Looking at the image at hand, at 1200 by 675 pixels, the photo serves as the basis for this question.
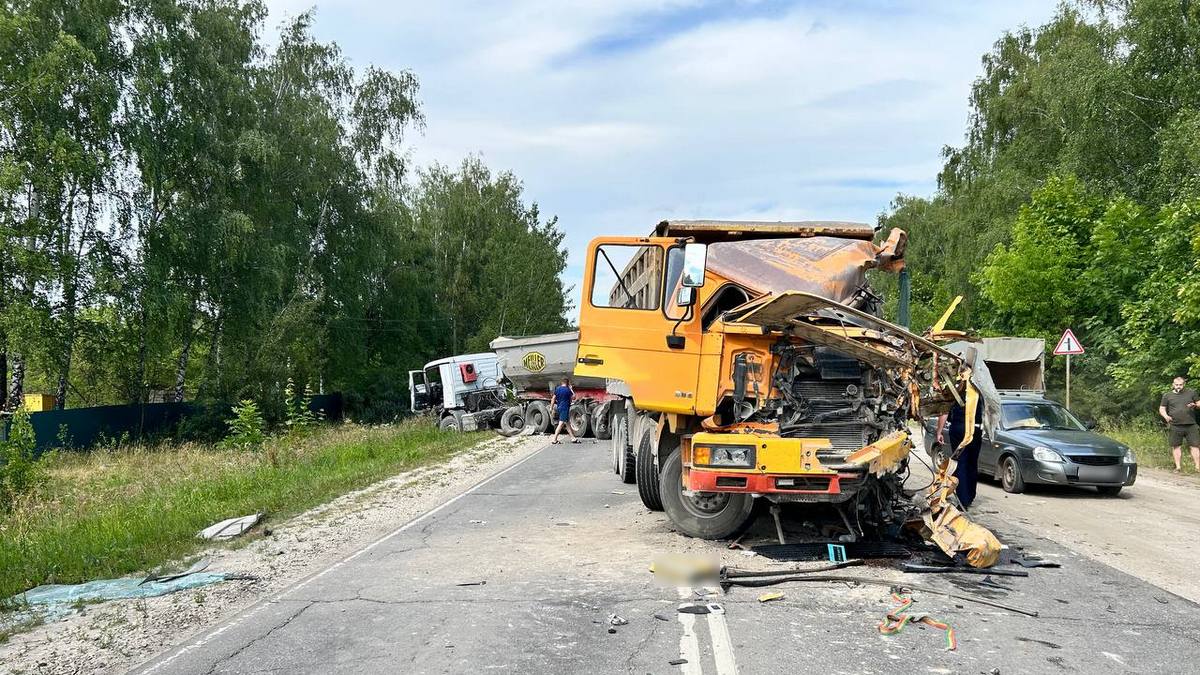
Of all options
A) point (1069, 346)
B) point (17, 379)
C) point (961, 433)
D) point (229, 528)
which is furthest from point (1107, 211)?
point (17, 379)

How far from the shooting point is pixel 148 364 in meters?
26.5

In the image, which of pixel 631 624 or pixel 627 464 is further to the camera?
pixel 627 464

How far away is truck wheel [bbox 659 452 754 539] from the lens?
25.1 feet

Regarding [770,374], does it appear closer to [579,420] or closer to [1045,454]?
[1045,454]

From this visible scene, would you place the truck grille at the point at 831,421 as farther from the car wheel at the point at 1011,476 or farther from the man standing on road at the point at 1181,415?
the man standing on road at the point at 1181,415

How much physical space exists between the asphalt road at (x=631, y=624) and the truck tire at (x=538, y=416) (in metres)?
17.7

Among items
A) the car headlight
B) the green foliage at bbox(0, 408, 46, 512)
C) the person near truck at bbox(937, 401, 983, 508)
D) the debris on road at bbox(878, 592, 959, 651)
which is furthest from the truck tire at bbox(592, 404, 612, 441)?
the debris on road at bbox(878, 592, 959, 651)

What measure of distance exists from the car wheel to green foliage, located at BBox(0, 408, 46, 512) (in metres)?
13.8

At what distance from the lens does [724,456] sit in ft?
23.1

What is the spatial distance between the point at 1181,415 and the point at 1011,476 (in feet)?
15.9

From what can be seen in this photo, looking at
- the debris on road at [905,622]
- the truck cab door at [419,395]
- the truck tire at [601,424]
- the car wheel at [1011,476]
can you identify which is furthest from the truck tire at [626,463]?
the truck cab door at [419,395]

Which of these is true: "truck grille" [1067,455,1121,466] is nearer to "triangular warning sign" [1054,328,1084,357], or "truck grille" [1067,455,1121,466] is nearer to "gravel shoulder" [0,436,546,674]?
"triangular warning sign" [1054,328,1084,357]

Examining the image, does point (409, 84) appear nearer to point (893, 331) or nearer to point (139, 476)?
point (139, 476)

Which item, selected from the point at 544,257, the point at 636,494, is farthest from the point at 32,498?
the point at 544,257
